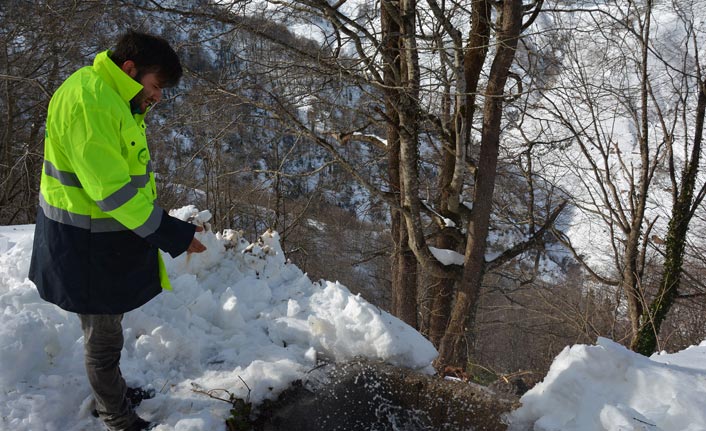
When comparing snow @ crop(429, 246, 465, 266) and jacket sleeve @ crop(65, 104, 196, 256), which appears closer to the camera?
jacket sleeve @ crop(65, 104, 196, 256)

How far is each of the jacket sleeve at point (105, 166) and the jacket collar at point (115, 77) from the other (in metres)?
0.16

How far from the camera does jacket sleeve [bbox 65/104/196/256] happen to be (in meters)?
1.82

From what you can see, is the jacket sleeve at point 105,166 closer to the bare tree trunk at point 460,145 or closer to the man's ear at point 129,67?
the man's ear at point 129,67

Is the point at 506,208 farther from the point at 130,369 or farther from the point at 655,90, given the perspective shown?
the point at 130,369

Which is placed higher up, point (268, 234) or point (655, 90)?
point (655, 90)

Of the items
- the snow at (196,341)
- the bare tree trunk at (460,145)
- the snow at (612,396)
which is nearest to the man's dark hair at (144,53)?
the snow at (196,341)

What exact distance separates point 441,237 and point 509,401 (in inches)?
186

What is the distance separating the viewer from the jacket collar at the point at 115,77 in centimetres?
196

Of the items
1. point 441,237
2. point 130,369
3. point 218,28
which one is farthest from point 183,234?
point 441,237

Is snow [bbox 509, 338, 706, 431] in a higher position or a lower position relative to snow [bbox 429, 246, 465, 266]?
lower

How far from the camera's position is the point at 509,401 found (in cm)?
288

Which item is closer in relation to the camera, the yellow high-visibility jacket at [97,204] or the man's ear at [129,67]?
the yellow high-visibility jacket at [97,204]

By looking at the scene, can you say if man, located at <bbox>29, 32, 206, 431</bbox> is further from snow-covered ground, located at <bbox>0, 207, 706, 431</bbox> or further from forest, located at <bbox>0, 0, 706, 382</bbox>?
forest, located at <bbox>0, 0, 706, 382</bbox>

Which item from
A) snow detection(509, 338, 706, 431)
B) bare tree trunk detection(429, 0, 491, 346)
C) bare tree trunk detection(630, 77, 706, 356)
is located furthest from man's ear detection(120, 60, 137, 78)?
bare tree trunk detection(630, 77, 706, 356)
